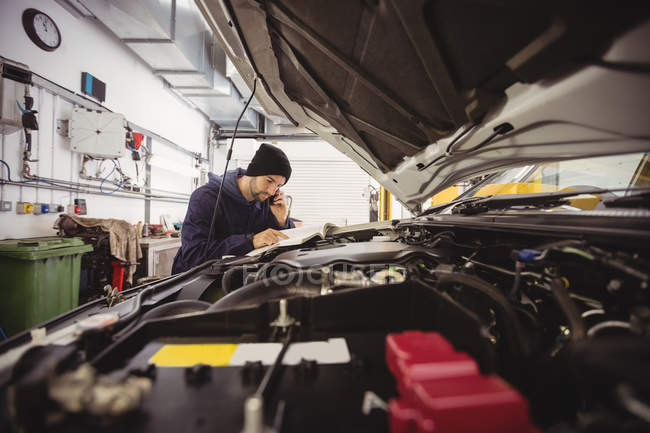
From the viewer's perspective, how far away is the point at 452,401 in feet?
0.95

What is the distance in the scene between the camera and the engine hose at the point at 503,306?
462mm

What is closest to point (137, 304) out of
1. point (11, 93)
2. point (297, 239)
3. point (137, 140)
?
point (297, 239)

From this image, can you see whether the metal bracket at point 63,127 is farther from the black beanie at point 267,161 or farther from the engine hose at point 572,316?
the engine hose at point 572,316

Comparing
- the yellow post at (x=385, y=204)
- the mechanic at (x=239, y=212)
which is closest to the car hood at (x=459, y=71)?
the mechanic at (x=239, y=212)

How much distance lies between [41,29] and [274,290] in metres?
3.71

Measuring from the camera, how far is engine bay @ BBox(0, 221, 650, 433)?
309 millimetres

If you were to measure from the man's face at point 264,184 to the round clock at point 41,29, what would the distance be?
2.48 metres

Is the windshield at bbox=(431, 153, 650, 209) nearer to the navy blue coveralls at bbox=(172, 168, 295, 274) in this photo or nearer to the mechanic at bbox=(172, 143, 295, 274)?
the mechanic at bbox=(172, 143, 295, 274)

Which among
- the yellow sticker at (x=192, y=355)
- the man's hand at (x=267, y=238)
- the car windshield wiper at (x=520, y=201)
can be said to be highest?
the car windshield wiper at (x=520, y=201)

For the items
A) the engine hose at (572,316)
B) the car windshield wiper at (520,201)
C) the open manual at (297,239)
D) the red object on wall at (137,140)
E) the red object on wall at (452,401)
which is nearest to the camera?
the red object on wall at (452,401)

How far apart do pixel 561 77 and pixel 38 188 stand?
3827 mm

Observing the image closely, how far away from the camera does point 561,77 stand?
1.70ft

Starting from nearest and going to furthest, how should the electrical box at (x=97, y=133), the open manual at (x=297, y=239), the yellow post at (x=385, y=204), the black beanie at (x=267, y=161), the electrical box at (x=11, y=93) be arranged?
the open manual at (x=297, y=239) → the electrical box at (x=11, y=93) → the black beanie at (x=267, y=161) → the electrical box at (x=97, y=133) → the yellow post at (x=385, y=204)

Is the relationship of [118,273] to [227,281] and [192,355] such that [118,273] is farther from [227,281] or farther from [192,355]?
[192,355]
